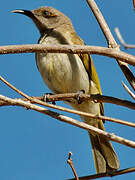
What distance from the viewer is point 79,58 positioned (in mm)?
5383

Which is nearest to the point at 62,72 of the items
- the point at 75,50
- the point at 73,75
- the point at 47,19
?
the point at 73,75

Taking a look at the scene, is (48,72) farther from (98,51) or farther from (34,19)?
(98,51)

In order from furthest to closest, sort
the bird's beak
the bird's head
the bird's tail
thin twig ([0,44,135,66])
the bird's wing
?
1. the bird's head
2. the bird's beak
3. the bird's wing
4. the bird's tail
5. thin twig ([0,44,135,66])

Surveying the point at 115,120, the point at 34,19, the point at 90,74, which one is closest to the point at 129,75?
the point at 115,120

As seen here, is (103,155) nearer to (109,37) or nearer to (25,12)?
(109,37)

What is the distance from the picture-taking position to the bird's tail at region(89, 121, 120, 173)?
4.30 meters

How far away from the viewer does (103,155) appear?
16.2 feet

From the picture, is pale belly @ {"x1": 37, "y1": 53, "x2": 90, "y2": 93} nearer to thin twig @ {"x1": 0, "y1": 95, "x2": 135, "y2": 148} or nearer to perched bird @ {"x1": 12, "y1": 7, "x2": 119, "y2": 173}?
perched bird @ {"x1": 12, "y1": 7, "x2": 119, "y2": 173}

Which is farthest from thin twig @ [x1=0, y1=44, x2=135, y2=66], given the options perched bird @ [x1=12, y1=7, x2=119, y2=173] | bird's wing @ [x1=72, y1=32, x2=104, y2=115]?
bird's wing @ [x1=72, y1=32, x2=104, y2=115]

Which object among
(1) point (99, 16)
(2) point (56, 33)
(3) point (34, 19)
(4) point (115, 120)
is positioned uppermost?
(3) point (34, 19)

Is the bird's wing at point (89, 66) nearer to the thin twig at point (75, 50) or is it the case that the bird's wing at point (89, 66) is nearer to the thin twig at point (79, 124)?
the thin twig at point (75, 50)

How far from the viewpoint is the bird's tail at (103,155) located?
4.30m

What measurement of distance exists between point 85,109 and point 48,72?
3.16 feet

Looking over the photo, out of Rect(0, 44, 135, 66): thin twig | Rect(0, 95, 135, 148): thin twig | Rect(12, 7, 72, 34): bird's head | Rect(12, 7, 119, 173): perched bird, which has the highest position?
Rect(12, 7, 72, 34): bird's head
